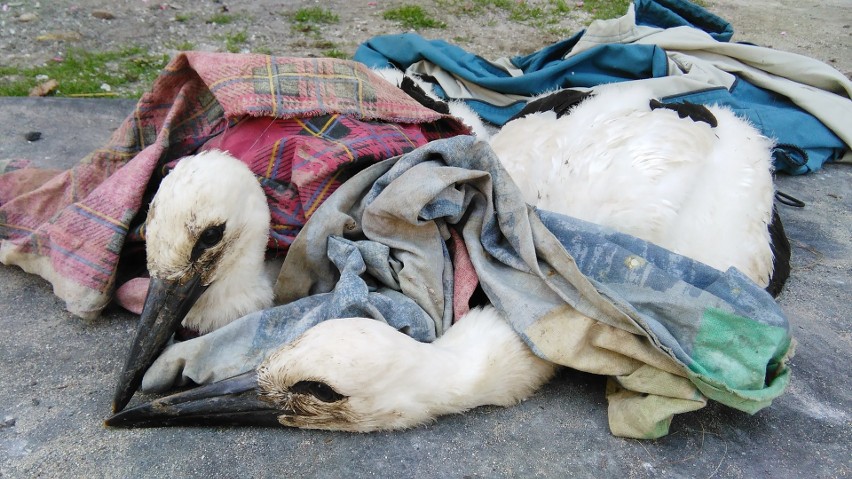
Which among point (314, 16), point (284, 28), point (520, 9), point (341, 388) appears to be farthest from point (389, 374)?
point (520, 9)

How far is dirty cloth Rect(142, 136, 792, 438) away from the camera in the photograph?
1884 millimetres

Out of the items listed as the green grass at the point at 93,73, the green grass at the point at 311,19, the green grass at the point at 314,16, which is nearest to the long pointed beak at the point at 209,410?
the green grass at the point at 93,73

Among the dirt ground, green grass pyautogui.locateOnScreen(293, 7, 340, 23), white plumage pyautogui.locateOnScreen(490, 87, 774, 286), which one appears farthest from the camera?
green grass pyautogui.locateOnScreen(293, 7, 340, 23)

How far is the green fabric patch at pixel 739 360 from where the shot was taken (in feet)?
5.95

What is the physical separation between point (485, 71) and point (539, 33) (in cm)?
218

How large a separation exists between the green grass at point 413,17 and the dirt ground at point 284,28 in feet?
0.23

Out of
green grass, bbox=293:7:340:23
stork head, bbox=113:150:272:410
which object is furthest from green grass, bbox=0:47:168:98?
stork head, bbox=113:150:272:410

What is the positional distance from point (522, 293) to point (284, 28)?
444cm

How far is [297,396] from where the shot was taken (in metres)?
1.83

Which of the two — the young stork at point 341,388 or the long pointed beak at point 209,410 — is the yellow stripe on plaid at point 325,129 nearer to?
the young stork at point 341,388

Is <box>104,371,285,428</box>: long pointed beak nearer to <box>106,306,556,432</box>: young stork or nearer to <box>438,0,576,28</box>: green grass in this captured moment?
<box>106,306,556,432</box>: young stork

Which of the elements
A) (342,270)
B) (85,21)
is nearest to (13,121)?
(85,21)

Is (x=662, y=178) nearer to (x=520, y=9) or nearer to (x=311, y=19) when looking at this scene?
(x=311, y=19)

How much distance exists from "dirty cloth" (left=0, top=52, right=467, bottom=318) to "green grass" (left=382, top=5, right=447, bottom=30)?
347cm
